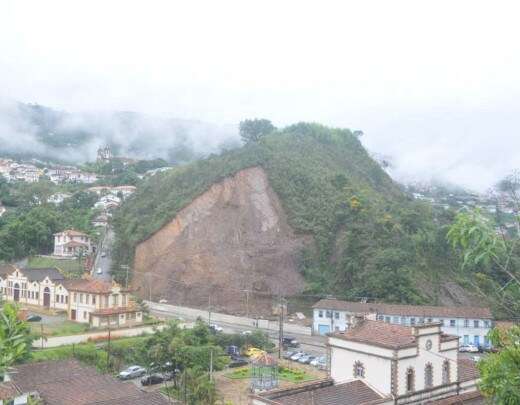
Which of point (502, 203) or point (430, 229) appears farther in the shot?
point (430, 229)

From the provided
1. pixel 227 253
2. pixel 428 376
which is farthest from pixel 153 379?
pixel 227 253

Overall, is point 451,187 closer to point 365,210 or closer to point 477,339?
point 365,210

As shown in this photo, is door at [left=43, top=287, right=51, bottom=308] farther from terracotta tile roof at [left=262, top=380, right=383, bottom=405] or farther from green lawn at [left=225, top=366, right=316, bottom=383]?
terracotta tile roof at [left=262, top=380, right=383, bottom=405]

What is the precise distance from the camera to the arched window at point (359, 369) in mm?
18641

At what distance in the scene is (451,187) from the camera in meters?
92.4

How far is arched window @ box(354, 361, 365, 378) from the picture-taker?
18.6 m

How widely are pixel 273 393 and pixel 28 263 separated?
145ft

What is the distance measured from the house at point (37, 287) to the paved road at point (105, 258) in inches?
332

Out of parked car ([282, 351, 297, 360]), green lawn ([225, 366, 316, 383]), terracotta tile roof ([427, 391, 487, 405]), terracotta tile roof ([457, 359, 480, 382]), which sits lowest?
green lawn ([225, 366, 316, 383])

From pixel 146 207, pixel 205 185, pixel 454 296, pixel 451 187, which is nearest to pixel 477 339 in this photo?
pixel 454 296

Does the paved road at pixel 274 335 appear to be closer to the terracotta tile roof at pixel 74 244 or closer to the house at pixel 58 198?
the terracotta tile roof at pixel 74 244

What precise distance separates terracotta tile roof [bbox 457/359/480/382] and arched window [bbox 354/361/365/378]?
139 inches

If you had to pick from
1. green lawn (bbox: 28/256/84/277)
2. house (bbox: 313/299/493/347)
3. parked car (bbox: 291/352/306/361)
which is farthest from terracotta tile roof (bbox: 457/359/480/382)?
green lawn (bbox: 28/256/84/277)

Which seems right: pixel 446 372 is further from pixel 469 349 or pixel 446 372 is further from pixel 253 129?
pixel 253 129
